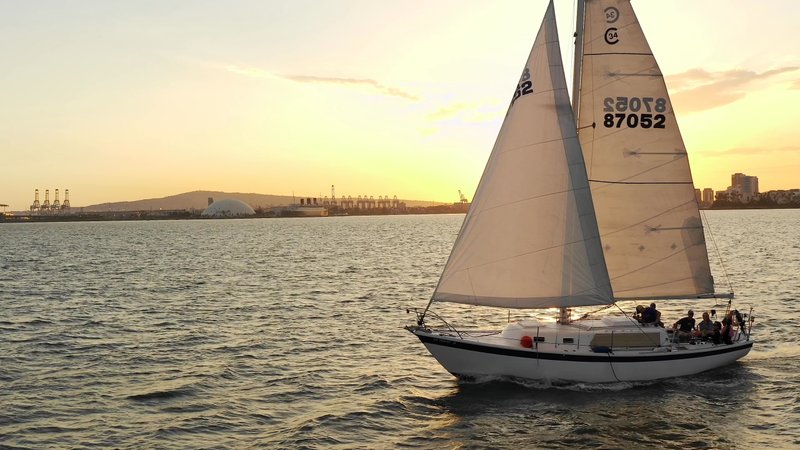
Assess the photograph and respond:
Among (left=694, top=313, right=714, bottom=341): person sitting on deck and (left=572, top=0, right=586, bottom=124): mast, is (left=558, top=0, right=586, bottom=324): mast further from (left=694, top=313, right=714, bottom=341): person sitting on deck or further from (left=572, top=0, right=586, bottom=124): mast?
(left=694, top=313, right=714, bottom=341): person sitting on deck

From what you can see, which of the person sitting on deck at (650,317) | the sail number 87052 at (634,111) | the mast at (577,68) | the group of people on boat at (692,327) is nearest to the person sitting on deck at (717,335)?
the group of people on boat at (692,327)

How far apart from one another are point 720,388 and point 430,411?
975 cm

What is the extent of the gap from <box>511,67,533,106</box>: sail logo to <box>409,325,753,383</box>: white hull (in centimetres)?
747

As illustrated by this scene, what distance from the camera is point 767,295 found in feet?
150

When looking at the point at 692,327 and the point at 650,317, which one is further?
the point at 692,327

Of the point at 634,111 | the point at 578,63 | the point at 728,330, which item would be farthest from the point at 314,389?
the point at 728,330

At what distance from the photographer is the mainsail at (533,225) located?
22328mm

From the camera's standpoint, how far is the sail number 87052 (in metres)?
24.1

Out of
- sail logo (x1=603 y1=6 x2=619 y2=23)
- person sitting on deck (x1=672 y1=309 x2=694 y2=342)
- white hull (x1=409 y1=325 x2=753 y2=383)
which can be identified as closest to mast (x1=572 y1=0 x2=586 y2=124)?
sail logo (x1=603 y1=6 x2=619 y2=23)

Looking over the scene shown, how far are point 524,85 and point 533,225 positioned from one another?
14.3ft

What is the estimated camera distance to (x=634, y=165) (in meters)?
24.4

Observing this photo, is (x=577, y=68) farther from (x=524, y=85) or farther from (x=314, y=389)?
(x=314, y=389)

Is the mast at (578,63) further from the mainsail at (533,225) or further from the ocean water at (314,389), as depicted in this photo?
the ocean water at (314,389)

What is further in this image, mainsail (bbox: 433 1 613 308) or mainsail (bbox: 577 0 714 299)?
mainsail (bbox: 577 0 714 299)
